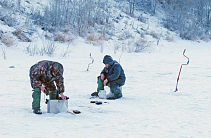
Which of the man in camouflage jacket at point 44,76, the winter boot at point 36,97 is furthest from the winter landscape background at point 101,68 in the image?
the man in camouflage jacket at point 44,76

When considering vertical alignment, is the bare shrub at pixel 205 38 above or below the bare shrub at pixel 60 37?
above

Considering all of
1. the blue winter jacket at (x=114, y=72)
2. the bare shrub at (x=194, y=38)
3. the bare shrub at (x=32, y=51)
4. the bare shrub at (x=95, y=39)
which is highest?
the bare shrub at (x=194, y=38)

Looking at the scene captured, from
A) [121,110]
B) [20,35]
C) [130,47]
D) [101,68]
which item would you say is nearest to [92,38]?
[130,47]

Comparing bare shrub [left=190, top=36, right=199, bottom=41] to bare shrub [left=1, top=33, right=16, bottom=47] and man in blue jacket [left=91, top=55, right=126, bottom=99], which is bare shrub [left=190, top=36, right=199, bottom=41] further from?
man in blue jacket [left=91, top=55, right=126, bottom=99]

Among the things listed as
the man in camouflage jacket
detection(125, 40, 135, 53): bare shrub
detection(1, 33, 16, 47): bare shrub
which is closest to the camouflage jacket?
the man in camouflage jacket

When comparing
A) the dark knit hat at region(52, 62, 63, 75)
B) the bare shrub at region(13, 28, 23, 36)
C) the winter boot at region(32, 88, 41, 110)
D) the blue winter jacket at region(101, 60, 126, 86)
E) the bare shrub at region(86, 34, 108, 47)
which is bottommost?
the winter boot at region(32, 88, 41, 110)

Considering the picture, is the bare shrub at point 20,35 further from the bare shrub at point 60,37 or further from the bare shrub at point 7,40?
the bare shrub at point 60,37

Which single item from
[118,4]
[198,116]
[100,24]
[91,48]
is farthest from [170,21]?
[198,116]

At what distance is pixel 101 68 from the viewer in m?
9.58

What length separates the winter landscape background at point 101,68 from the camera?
140 inches

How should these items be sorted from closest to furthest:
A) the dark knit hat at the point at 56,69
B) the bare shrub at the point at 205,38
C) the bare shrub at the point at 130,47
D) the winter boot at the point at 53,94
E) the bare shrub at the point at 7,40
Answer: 1. the dark knit hat at the point at 56,69
2. the winter boot at the point at 53,94
3. the bare shrub at the point at 7,40
4. the bare shrub at the point at 130,47
5. the bare shrub at the point at 205,38

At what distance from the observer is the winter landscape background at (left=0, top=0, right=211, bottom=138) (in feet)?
11.7

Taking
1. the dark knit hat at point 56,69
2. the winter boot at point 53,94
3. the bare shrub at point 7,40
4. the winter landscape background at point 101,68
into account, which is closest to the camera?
the winter landscape background at point 101,68

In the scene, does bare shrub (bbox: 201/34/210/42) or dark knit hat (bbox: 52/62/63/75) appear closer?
dark knit hat (bbox: 52/62/63/75)
